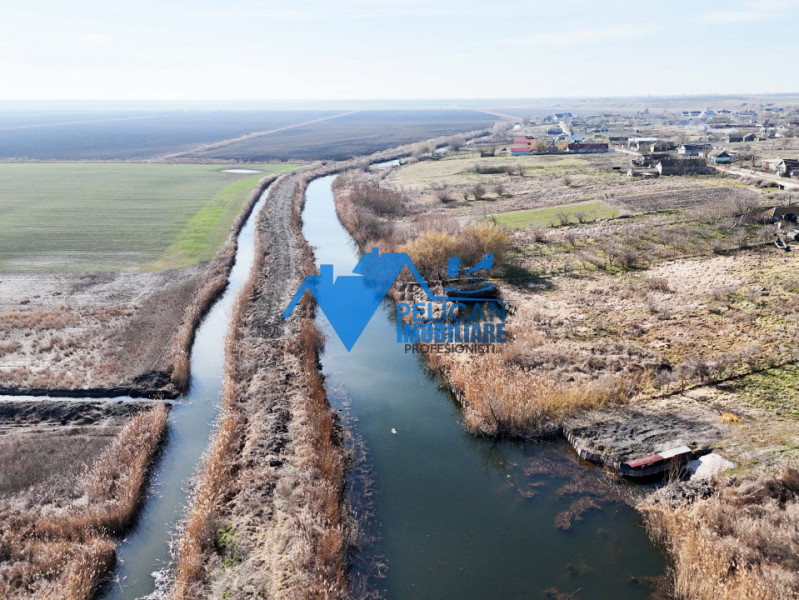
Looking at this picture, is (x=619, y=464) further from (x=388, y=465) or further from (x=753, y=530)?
(x=388, y=465)

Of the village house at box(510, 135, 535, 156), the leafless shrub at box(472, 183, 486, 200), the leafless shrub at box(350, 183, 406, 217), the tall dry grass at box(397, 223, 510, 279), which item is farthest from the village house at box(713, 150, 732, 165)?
the tall dry grass at box(397, 223, 510, 279)

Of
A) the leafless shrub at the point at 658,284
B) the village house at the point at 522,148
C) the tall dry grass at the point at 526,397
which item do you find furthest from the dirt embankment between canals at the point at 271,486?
the village house at the point at 522,148

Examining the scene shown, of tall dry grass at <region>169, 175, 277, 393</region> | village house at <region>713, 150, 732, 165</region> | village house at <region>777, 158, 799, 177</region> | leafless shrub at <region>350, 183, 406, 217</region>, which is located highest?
village house at <region>713, 150, 732, 165</region>

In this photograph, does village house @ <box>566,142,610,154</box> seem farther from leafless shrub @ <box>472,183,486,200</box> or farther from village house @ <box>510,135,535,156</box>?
leafless shrub @ <box>472,183,486,200</box>

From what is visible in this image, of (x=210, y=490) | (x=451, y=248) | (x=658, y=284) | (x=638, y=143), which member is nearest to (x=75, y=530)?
(x=210, y=490)

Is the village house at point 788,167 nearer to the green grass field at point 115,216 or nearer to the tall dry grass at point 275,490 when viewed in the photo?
the tall dry grass at point 275,490

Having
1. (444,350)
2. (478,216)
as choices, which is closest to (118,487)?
(444,350)

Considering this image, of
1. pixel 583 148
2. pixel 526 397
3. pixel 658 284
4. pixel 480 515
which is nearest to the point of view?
pixel 480 515

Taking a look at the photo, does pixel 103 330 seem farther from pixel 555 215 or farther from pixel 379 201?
pixel 555 215
